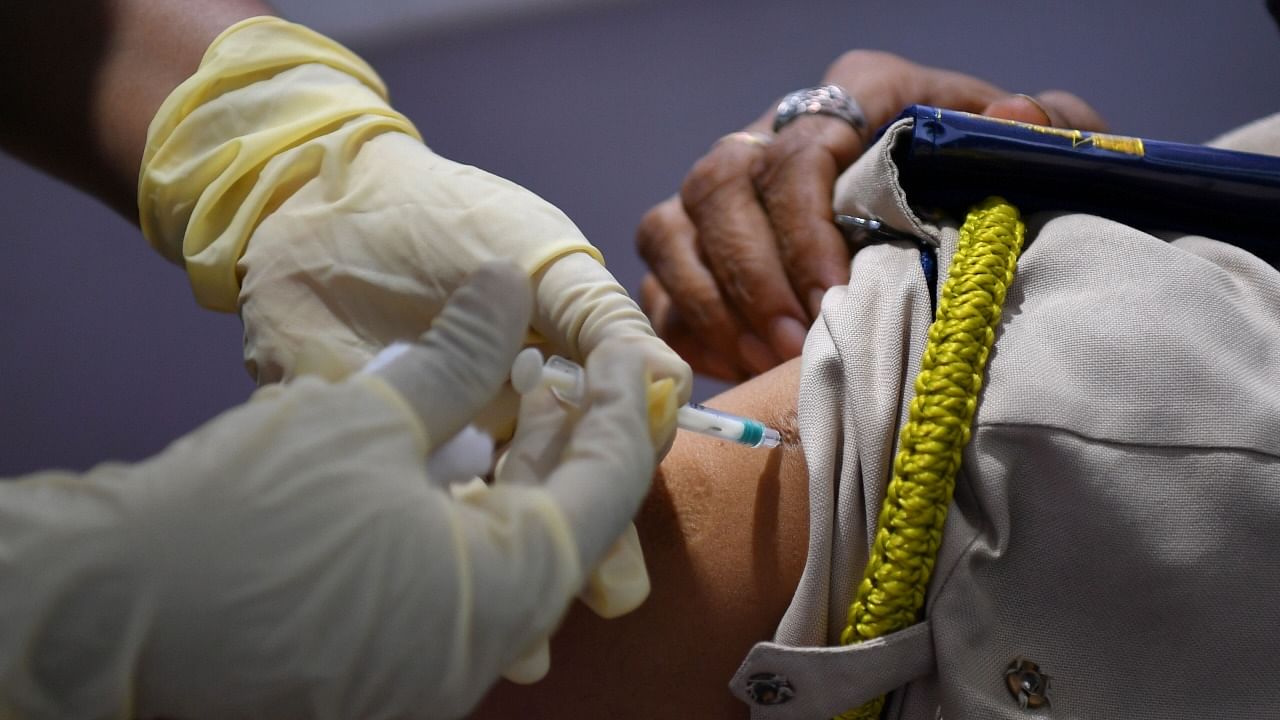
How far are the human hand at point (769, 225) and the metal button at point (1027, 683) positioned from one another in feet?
1.25

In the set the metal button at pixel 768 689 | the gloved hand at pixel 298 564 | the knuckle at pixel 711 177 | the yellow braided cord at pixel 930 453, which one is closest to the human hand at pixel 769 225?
the knuckle at pixel 711 177

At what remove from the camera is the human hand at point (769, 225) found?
89cm

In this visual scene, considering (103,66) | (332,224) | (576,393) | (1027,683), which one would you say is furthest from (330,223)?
(1027,683)

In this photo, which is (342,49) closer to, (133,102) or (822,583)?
(133,102)

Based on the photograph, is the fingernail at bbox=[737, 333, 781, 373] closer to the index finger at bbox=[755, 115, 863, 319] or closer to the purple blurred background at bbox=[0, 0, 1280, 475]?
the index finger at bbox=[755, 115, 863, 319]

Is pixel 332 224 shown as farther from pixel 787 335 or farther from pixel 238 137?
pixel 787 335

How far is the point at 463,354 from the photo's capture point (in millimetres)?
458

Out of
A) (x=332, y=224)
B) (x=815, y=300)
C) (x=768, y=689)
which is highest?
(x=332, y=224)

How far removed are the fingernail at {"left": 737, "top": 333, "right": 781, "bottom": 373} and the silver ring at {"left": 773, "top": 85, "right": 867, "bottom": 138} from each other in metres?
0.25

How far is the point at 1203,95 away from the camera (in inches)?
60.3

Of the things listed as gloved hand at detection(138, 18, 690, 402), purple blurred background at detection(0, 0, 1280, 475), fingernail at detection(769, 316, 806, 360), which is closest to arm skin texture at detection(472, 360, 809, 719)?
gloved hand at detection(138, 18, 690, 402)

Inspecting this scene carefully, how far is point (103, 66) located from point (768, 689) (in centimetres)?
79

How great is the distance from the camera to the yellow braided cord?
57cm

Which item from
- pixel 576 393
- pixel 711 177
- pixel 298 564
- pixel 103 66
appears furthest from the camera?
pixel 711 177
